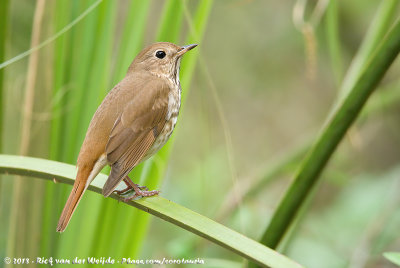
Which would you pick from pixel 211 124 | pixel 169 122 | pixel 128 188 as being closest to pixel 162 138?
pixel 169 122

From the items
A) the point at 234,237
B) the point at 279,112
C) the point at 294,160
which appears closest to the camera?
the point at 234,237

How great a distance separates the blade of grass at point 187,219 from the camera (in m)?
1.18

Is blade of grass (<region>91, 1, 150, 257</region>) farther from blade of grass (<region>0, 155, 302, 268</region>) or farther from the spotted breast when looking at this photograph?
blade of grass (<region>0, 155, 302, 268</region>)

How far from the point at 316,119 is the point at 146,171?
4.43 meters

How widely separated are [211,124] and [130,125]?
533 mm

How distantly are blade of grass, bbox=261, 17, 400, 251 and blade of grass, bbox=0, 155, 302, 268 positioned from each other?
0.82 feet

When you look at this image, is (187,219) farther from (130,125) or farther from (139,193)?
(130,125)

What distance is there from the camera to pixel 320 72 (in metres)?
5.51

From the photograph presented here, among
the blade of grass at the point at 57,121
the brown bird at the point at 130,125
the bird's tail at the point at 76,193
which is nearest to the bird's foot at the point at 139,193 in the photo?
the brown bird at the point at 130,125

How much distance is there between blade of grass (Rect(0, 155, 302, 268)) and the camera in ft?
3.88

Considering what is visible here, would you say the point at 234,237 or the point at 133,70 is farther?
the point at 133,70

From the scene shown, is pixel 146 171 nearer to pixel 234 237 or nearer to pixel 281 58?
pixel 234 237

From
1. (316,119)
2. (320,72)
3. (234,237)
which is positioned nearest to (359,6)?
(320,72)

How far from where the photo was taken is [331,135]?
4.57 ft
